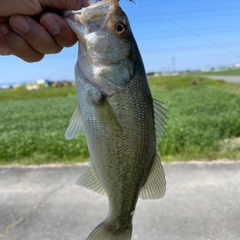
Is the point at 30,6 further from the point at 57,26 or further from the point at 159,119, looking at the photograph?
the point at 159,119

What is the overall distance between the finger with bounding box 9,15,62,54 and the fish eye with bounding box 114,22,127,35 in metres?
0.49

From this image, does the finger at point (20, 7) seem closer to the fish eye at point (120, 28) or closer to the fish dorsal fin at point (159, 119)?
the fish eye at point (120, 28)

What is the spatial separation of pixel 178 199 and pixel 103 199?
113 cm

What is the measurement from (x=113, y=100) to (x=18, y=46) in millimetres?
812

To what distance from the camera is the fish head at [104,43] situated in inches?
75.0

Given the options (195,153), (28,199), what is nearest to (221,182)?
(195,153)

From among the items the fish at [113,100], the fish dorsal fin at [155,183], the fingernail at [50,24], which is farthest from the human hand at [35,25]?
the fish dorsal fin at [155,183]

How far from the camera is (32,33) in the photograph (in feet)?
7.18

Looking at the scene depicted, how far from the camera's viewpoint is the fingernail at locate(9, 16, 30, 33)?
7.04 ft

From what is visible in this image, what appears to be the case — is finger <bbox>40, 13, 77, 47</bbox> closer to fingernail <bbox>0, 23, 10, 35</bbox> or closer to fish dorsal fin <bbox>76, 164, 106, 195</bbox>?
fingernail <bbox>0, 23, 10, 35</bbox>

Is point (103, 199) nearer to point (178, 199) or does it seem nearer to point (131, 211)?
point (178, 199)

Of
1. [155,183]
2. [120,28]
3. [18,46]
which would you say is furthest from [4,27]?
[155,183]

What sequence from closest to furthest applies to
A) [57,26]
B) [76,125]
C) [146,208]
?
[76,125]
[57,26]
[146,208]

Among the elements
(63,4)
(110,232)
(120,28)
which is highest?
(63,4)
